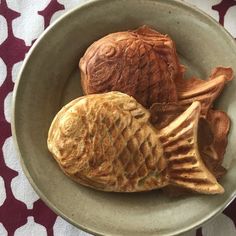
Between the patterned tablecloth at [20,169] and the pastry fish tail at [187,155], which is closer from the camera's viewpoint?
the pastry fish tail at [187,155]

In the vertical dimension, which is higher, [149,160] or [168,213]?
[149,160]

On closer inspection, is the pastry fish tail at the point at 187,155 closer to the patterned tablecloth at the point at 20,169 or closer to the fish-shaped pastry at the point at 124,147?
the fish-shaped pastry at the point at 124,147

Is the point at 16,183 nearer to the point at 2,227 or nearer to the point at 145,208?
the point at 2,227

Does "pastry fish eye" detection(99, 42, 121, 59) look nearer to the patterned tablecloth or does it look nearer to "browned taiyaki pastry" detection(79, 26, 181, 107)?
"browned taiyaki pastry" detection(79, 26, 181, 107)

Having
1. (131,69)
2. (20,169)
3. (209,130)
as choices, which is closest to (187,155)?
(209,130)

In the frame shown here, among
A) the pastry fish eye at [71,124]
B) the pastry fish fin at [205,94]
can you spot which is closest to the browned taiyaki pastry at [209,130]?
the pastry fish fin at [205,94]

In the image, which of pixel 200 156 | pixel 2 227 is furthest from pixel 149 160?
pixel 2 227
